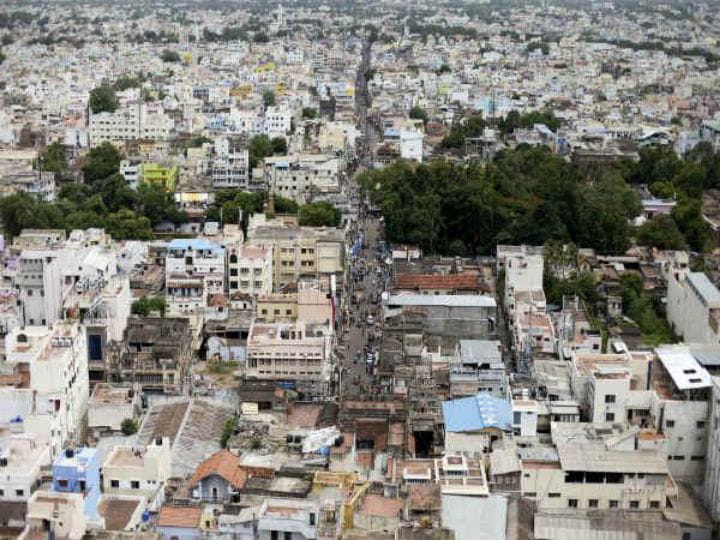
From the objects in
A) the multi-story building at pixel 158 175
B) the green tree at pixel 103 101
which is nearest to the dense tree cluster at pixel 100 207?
the multi-story building at pixel 158 175

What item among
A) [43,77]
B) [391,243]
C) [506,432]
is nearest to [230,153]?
[391,243]

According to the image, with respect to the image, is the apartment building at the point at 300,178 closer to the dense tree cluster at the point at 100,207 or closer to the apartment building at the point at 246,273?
the dense tree cluster at the point at 100,207

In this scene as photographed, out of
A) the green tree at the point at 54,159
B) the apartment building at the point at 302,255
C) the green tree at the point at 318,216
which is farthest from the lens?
the green tree at the point at 54,159

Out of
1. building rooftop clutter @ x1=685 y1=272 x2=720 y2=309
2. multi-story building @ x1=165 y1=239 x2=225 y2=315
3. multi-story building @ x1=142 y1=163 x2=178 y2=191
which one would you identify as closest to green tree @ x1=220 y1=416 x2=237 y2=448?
multi-story building @ x1=165 y1=239 x2=225 y2=315

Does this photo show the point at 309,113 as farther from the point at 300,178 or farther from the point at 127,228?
the point at 127,228

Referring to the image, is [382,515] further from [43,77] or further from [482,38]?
[482,38]

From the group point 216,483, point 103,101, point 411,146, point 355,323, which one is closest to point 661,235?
point 355,323
